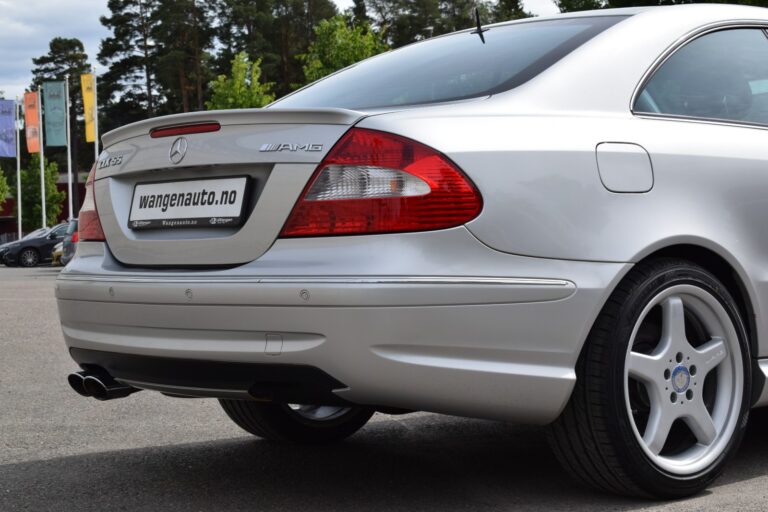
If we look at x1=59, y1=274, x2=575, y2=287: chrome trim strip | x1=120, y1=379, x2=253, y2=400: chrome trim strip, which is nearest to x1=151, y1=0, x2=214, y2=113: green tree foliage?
x1=120, y1=379, x2=253, y2=400: chrome trim strip

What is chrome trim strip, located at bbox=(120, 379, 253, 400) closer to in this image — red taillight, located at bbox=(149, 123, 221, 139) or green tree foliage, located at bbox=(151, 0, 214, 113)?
red taillight, located at bbox=(149, 123, 221, 139)

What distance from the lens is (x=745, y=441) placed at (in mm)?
4547

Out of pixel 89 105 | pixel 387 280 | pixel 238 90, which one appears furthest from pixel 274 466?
pixel 238 90

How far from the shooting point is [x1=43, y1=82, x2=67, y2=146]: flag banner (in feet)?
145

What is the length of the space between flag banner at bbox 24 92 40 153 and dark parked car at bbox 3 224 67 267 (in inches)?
435

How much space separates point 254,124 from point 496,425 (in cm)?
215

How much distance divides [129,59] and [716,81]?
262 ft

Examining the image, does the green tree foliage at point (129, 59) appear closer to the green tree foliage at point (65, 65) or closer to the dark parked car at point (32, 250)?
the green tree foliage at point (65, 65)

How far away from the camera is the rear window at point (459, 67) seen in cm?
363

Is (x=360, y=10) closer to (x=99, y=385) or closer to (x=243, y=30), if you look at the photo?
(x=243, y=30)

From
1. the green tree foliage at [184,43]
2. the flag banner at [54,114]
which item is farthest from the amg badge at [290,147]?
the green tree foliage at [184,43]

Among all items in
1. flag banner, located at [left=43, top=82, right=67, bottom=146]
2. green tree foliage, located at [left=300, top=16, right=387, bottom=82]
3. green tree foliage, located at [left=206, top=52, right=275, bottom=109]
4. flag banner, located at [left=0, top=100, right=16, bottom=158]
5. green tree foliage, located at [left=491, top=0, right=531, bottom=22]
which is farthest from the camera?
green tree foliage, located at [left=491, top=0, right=531, bottom=22]

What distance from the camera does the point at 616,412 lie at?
3.31 m

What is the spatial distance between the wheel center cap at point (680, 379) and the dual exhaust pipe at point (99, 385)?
5.58 feet
